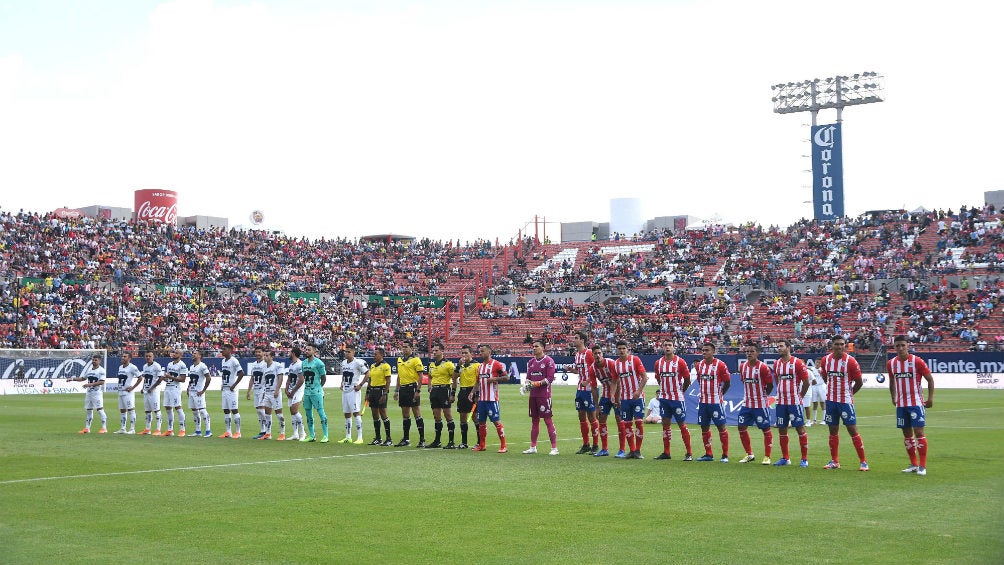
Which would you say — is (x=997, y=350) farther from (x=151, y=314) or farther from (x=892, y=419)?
(x=151, y=314)

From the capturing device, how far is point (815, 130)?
72938mm

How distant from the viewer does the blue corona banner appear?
71500 millimetres

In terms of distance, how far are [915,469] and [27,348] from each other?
43923 millimetres

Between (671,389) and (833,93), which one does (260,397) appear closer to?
(671,389)

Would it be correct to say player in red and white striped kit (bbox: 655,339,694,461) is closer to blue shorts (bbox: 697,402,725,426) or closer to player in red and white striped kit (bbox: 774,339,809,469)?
blue shorts (bbox: 697,402,725,426)

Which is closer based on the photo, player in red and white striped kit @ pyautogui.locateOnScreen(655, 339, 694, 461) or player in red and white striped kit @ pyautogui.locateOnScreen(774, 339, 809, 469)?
player in red and white striped kit @ pyautogui.locateOnScreen(774, 339, 809, 469)

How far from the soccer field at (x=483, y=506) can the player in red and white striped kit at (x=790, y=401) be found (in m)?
0.53

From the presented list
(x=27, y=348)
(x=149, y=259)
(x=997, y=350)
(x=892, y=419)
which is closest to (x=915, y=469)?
(x=892, y=419)

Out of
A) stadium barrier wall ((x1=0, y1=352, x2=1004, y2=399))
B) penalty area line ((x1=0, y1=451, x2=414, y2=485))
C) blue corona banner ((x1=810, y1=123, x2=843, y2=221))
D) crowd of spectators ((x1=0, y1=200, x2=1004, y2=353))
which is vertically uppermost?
blue corona banner ((x1=810, y1=123, x2=843, y2=221))

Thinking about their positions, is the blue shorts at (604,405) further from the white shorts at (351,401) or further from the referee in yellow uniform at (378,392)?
the white shorts at (351,401)

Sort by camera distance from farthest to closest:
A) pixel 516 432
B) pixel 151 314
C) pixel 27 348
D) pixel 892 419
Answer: pixel 151 314 < pixel 27 348 < pixel 892 419 < pixel 516 432

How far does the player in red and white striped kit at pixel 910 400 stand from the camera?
631 inches

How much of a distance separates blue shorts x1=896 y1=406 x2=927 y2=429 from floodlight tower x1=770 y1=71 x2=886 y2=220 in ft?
188

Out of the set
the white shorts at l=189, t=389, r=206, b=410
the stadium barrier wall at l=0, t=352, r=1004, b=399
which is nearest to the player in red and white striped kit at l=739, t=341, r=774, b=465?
the white shorts at l=189, t=389, r=206, b=410
